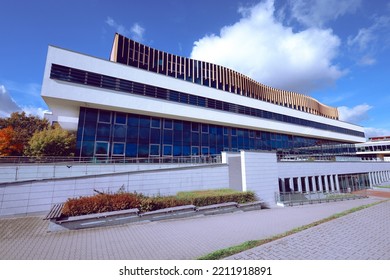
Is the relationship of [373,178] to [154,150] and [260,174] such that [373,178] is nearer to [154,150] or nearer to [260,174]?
[260,174]

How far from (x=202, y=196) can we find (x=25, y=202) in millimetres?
9291

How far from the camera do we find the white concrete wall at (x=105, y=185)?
951cm

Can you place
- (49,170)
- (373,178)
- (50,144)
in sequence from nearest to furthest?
(49,170)
(50,144)
(373,178)

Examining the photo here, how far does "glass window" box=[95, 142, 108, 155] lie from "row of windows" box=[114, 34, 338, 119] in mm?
10685

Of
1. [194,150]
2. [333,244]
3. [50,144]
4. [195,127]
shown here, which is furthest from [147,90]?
[333,244]

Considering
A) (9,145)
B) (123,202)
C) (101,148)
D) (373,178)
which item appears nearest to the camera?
(123,202)

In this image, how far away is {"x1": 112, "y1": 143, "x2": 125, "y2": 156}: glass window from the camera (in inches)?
756

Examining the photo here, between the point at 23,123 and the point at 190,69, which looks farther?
the point at 23,123

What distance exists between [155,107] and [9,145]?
18925 mm

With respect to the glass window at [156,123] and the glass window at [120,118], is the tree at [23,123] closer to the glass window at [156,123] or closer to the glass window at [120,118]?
the glass window at [120,118]

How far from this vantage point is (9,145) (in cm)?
2327

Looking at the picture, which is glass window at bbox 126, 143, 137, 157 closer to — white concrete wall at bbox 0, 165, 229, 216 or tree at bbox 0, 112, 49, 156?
white concrete wall at bbox 0, 165, 229, 216

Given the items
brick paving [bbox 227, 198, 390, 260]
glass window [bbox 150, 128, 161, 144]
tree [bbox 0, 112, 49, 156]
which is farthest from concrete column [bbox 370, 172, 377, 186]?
tree [bbox 0, 112, 49, 156]

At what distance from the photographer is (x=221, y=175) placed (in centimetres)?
1593
